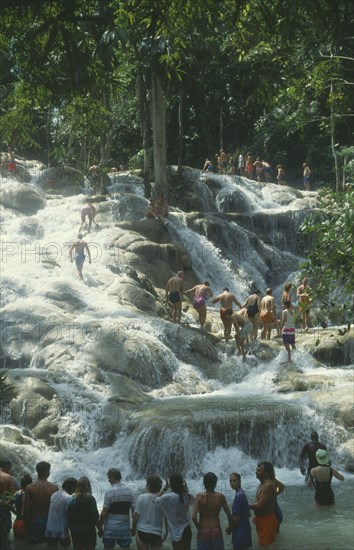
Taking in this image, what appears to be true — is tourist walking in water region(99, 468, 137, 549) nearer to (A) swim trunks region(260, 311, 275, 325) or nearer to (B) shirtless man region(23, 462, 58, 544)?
(B) shirtless man region(23, 462, 58, 544)

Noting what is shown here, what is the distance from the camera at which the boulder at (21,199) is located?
3203 centimetres

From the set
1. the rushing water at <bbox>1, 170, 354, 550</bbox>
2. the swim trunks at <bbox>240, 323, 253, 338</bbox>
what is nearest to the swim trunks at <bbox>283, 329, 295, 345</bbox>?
the rushing water at <bbox>1, 170, 354, 550</bbox>

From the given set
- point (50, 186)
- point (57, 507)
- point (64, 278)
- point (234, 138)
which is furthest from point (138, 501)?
point (234, 138)

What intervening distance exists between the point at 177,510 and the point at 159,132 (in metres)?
24.3

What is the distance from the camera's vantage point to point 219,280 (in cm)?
2962

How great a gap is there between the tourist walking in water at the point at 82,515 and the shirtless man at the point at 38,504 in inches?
19.9

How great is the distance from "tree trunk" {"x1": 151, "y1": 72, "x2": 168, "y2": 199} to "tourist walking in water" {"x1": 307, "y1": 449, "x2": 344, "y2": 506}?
2061 cm

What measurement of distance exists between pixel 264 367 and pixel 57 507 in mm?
11853

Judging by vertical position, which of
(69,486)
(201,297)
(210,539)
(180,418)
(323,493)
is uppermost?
(201,297)

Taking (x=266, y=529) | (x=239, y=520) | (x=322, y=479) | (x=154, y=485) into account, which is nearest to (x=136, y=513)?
(x=154, y=485)

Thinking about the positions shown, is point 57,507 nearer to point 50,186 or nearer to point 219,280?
point 219,280

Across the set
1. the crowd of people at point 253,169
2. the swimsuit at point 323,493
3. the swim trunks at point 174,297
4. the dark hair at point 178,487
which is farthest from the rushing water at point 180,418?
the crowd of people at point 253,169

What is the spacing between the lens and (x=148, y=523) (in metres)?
9.64

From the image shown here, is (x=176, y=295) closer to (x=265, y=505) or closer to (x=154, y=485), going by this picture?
(x=265, y=505)
